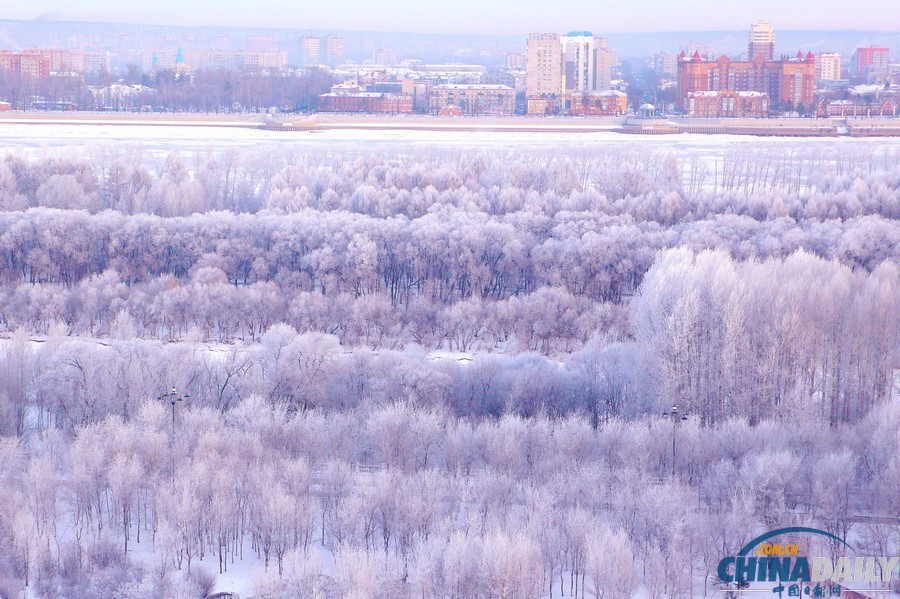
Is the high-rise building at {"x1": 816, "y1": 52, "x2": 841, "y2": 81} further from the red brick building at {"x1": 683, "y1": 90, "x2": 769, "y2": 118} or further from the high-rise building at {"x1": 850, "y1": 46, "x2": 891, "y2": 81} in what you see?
the red brick building at {"x1": 683, "y1": 90, "x2": 769, "y2": 118}

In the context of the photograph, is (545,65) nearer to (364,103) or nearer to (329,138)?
(364,103)

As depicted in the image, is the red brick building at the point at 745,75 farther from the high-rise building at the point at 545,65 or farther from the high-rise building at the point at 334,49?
the high-rise building at the point at 334,49

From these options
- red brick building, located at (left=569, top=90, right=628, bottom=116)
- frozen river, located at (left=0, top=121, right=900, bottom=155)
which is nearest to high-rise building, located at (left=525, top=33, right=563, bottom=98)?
red brick building, located at (left=569, top=90, right=628, bottom=116)

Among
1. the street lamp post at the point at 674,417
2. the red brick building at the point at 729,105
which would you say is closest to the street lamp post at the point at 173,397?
the street lamp post at the point at 674,417

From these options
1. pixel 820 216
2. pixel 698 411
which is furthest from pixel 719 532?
pixel 820 216

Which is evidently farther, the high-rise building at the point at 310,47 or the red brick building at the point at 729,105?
the high-rise building at the point at 310,47
